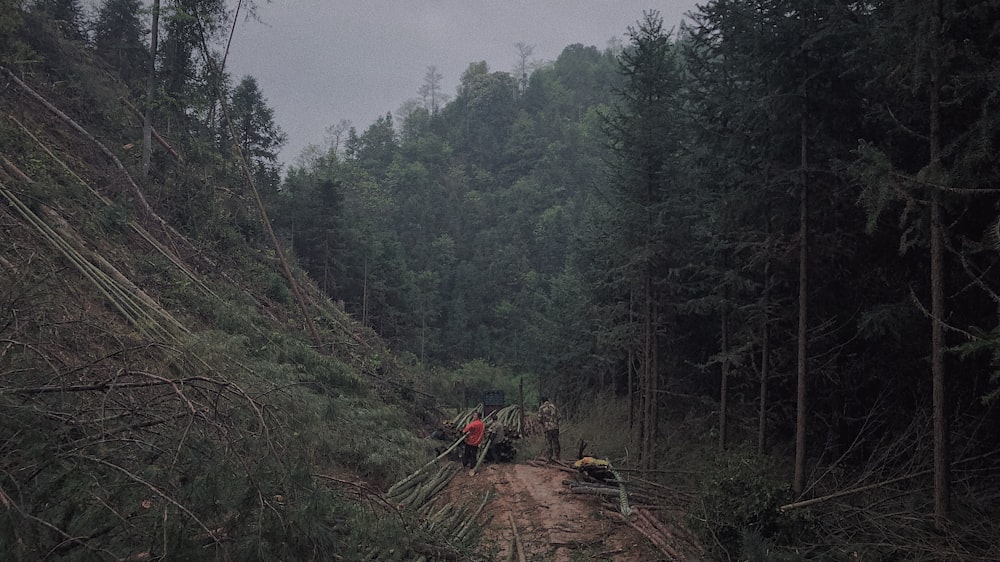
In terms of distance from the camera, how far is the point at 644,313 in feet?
48.1

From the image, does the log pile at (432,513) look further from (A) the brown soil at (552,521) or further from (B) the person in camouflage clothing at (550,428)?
(B) the person in camouflage clothing at (550,428)

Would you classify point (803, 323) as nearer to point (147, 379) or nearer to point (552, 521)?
point (552, 521)

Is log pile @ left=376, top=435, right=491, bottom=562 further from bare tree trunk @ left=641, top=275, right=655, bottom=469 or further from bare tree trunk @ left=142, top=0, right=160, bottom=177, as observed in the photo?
bare tree trunk @ left=142, top=0, right=160, bottom=177

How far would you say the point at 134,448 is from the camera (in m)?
4.03

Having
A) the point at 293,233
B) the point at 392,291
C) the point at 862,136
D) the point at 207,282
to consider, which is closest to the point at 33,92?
the point at 207,282

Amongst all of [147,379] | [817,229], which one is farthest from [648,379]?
[147,379]

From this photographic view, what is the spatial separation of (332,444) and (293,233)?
30.4m

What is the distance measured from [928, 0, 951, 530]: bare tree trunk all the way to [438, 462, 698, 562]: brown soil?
3064 millimetres

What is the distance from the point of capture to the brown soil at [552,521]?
346 inches

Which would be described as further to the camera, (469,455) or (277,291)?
(277,291)

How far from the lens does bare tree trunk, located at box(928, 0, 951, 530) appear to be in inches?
250

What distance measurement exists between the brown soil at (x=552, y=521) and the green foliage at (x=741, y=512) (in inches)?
22.2

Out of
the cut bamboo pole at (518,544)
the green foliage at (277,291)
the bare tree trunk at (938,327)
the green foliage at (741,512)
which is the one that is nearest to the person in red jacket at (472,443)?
the cut bamboo pole at (518,544)

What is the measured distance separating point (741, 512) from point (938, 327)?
10.3 feet
